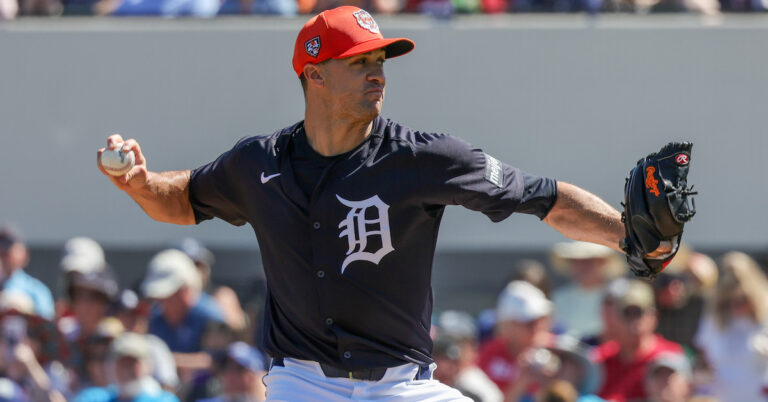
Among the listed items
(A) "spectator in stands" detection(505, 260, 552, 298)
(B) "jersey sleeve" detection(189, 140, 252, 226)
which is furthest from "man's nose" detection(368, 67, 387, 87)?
(A) "spectator in stands" detection(505, 260, 552, 298)

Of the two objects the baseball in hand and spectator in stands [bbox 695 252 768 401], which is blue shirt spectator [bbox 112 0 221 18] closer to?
spectator in stands [bbox 695 252 768 401]

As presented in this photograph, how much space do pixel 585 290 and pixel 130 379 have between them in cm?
325

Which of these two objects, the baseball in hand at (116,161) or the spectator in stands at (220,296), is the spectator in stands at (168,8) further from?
the baseball in hand at (116,161)

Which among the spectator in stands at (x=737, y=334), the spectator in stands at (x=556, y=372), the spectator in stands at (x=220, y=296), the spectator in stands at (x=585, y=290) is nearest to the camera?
the spectator in stands at (x=556, y=372)

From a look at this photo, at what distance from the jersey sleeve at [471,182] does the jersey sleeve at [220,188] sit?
2.31 feet

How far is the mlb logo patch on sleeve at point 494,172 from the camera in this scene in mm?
4113

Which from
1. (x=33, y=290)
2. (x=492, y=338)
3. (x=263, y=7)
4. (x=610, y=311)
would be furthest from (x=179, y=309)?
(x=263, y=7)

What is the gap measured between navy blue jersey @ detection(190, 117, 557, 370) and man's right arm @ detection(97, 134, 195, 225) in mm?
393

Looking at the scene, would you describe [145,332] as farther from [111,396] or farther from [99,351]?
[111,396]

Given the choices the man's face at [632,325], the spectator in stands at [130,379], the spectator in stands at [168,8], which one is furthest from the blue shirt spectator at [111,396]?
the spectator in stands at [168,8]

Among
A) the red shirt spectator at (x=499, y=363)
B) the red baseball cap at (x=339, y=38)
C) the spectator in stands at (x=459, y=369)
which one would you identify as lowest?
the red shirt spectator at (x=499, y=363)

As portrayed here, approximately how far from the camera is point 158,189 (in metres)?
4.39

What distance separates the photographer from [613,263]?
8492 millimetres

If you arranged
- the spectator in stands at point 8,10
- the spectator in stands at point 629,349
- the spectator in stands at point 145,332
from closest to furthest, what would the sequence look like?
the spectator in stands at point 629,349 < the spectator in stands at point 145,332 < the spectator in stands at point 8,10
